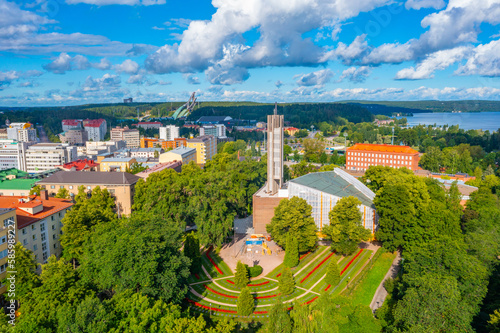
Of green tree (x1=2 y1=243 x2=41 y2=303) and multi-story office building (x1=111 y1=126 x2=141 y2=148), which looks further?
multi-story office building (x1=111 y1=126 x2=141 y2=148)

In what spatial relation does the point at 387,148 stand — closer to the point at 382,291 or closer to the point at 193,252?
the point at 382,291

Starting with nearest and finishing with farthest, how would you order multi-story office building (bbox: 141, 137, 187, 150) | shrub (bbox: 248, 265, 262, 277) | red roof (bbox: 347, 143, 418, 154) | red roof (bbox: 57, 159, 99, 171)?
shrub (bbox: 248, 265, 262, 277) → red roof (bbox: 57, 159, 99, 171) → red roof (bbox: 347, 143, 418, 154) → multi-story office building (bbox: 141, 137, 187, 150)

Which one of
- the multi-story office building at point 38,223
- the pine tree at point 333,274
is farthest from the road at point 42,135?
the pine tree at point 333,274

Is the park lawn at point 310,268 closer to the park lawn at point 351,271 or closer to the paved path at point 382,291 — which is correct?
the park lawn at point 351,271

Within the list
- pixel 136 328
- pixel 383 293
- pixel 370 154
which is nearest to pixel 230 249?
pixel 383 293

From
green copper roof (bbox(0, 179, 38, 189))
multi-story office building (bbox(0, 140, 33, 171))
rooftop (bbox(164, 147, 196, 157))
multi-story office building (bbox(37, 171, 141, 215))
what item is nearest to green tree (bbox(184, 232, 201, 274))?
multi-story office building (bbox(37, 171, 141, 215))

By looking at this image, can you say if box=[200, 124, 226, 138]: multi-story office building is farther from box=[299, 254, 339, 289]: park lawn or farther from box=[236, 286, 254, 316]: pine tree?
box=[236, 286, 254, 316]: pine tree
